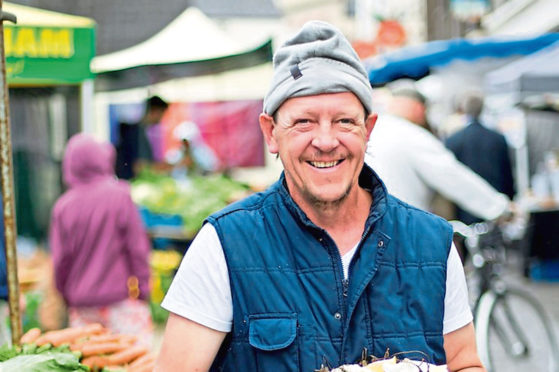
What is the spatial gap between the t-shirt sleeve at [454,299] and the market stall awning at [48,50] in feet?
18.3

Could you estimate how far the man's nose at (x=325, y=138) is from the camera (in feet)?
7.82

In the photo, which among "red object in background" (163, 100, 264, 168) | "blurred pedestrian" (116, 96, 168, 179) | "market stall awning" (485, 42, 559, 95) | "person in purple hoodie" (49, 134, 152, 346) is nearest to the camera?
"person in purple hoodie" (49, 134, 152, 346)

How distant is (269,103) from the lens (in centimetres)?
250

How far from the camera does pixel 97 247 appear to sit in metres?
6.21

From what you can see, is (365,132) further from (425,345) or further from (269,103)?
(425,345)

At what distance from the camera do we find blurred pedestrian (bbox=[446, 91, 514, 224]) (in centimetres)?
981

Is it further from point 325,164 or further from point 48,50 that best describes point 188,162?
point 325,164

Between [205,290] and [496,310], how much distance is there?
16.6ft

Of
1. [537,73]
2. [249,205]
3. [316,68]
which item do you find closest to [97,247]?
[249,205]

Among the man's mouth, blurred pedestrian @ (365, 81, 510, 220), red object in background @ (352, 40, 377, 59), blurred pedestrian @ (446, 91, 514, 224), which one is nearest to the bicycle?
blurred pedestrian @ (365, 81, 510, 220)

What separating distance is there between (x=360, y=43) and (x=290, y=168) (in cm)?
2486

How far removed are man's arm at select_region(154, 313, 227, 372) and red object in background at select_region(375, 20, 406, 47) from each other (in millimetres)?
26084

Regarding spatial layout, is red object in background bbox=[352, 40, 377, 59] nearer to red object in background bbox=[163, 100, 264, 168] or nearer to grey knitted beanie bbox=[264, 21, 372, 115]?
red object in background bbox=[163, 100, 264, 168]

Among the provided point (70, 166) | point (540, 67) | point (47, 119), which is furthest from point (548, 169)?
point (70, 166)
